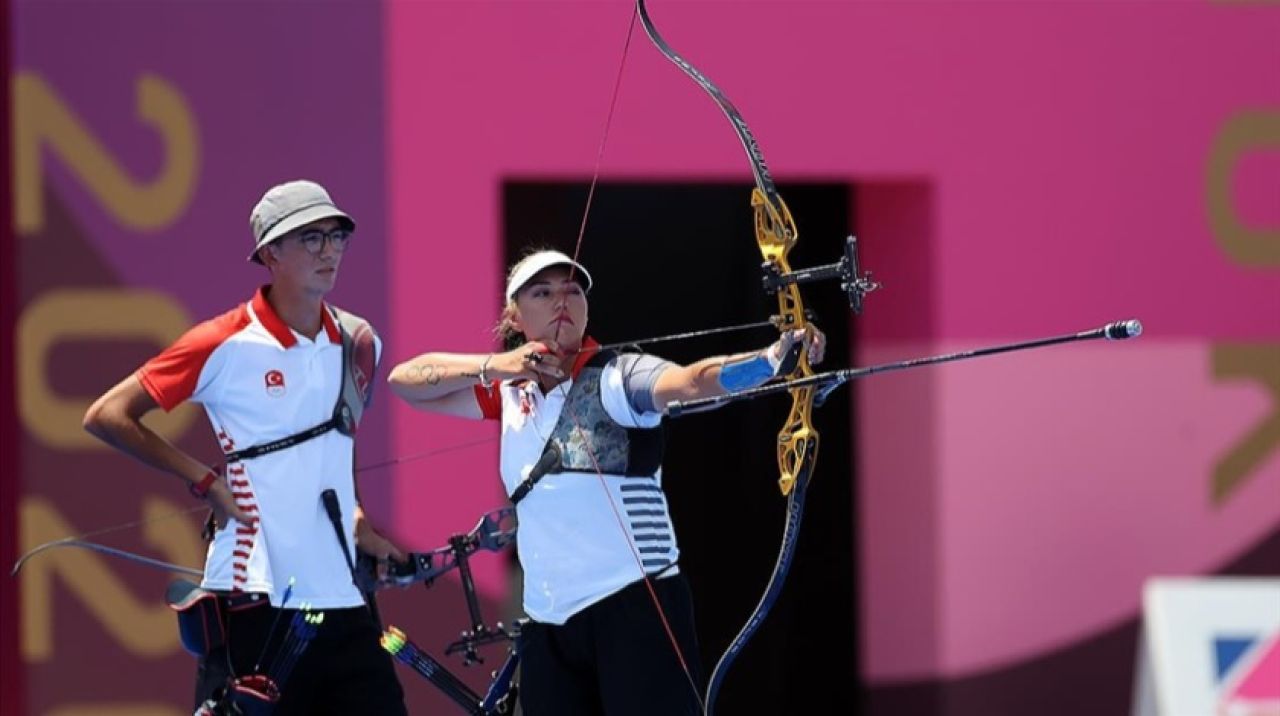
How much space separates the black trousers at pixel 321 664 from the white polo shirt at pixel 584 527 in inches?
17.2

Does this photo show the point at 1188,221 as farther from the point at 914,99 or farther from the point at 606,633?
the point at 606,633

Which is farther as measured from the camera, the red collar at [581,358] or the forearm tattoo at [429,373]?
the forearm tattoo at [429,373]

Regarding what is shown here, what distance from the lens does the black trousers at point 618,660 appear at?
4.00 m

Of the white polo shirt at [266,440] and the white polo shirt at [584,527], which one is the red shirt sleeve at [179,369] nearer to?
the white polo shirt at [266,440]

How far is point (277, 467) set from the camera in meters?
4.37

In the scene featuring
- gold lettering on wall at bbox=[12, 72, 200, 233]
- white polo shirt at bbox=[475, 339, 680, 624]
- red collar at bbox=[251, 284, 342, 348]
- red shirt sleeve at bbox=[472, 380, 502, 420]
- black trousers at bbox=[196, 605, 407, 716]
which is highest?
gold lettering on wall at bbox=[12, 72, 200, 233]

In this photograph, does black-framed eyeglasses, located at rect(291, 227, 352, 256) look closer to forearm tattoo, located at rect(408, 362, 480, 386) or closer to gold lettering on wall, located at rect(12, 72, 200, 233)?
forearm tattoo, located at rect(408, 362, 480, 386)

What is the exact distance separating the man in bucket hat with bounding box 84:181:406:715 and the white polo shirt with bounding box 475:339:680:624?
45 centimetres

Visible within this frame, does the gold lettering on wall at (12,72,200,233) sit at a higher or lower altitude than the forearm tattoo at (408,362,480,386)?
higher

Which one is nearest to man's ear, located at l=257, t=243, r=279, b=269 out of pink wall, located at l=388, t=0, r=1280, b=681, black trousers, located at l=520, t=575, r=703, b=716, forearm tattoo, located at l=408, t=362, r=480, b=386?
forearm tattoo, located at l=408, t=362, r=480, b=386

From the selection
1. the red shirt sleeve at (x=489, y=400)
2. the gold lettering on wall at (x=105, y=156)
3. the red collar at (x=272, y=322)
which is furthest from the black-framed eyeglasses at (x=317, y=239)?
the gold lettering on wall at (x=105, y=156)

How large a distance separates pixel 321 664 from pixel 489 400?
1.88 ft

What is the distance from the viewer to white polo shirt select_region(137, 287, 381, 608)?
4.36 meters

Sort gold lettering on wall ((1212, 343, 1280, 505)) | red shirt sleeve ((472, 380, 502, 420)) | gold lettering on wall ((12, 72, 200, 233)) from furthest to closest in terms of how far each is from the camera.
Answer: gold lettering on wall ((1212, 343, 1280, 505))
gold lettering on wall ((12, 72, 200, 233))
red shirt sleeve ((472, 380, 502, 420))
